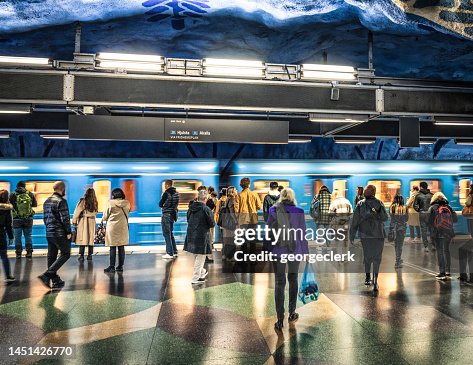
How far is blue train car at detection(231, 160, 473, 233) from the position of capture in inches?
369

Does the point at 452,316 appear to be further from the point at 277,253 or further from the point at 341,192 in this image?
the point at 341,192

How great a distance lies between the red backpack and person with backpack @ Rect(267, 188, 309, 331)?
3.69m

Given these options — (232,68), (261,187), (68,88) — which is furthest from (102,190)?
→ (232,68)

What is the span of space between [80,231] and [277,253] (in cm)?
530

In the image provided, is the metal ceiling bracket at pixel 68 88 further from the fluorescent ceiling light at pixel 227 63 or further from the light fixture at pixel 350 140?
the light fixture at pixel 350 140

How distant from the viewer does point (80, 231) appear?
24.5 ft

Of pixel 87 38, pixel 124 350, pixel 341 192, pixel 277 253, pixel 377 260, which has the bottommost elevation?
pixel 124 350

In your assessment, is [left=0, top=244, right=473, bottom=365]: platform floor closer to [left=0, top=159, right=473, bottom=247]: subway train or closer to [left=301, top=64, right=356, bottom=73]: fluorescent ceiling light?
[left=0, top=159, right=473, bottom=247]: subway train

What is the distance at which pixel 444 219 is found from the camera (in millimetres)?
6285

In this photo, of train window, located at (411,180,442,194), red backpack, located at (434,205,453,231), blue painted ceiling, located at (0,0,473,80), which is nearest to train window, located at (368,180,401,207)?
train window, located at (411,180,442,194)

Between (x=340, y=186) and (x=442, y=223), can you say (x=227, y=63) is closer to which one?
(x=442, y=223)

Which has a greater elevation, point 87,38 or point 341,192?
point 87,38

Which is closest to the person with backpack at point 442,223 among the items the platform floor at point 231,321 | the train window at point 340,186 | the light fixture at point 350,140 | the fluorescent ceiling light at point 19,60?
the platform floor at point 231,321

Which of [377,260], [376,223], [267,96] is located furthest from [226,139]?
[377,260]
